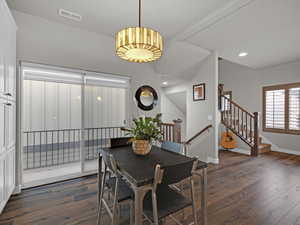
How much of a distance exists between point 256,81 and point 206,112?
300cm

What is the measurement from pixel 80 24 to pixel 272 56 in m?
4.97

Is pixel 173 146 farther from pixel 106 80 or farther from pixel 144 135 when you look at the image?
pixel 106 80

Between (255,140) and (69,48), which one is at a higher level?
(69,48)

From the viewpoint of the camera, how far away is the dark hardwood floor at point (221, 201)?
1841 mm

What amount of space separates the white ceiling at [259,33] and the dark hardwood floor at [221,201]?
113 inches

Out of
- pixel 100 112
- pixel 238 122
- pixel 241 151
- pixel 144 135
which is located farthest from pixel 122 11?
pixel 241 151

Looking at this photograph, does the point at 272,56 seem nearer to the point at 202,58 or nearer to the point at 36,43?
the point at 202,58

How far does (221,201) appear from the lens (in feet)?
7.27

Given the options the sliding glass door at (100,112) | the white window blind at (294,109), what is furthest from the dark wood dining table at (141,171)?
the white window blind at (294,109)

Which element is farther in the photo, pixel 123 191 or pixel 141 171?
pixel 123 191

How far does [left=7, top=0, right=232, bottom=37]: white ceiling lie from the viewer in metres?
2.39

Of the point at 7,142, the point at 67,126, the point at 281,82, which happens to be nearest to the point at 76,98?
the point at 67,126

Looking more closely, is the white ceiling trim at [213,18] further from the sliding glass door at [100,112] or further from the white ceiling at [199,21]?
the sliding glass door at [100,112]

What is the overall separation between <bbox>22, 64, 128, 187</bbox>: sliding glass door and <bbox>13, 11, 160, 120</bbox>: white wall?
19 cm
